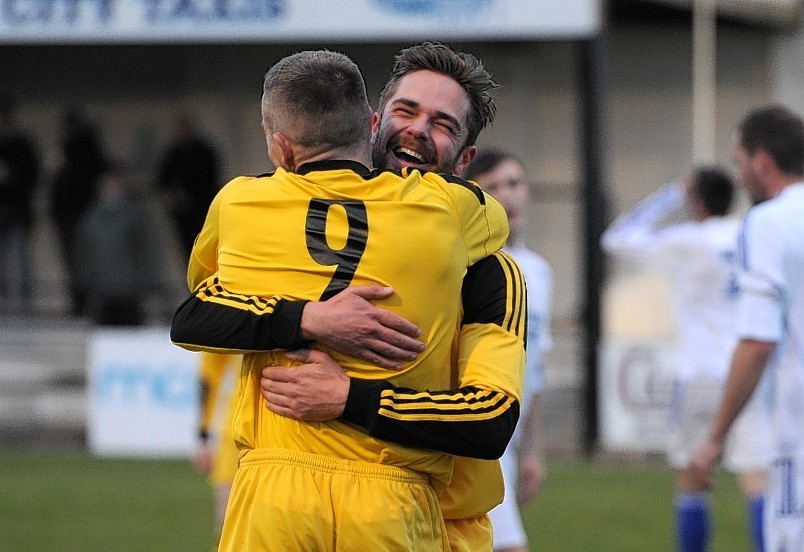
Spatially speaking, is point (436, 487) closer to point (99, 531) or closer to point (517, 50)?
point (99, 531)

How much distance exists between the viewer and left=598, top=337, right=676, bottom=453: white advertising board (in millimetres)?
11922

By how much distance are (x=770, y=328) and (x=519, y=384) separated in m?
2.00

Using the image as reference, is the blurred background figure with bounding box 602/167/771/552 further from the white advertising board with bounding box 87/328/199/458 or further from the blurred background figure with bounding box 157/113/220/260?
the blurred background figure with bounding box 157/113/220/260

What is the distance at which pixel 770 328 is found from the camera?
15.5 feet

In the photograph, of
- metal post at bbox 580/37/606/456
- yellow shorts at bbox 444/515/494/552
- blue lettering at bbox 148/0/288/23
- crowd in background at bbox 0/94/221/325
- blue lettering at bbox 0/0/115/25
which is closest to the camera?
yellow shorts at bbox 444/515/494/552

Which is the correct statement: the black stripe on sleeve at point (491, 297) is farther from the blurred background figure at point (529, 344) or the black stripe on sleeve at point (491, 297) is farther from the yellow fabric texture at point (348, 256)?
the blurred background figure at point (529, 344)

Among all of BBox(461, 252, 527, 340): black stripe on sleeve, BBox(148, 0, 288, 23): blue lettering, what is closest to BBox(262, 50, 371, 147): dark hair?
BBox(461, 252, 527, 340): black stripe on sleeve

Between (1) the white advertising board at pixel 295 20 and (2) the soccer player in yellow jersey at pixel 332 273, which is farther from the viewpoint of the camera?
(1) the white advertising board at pixel 295 20

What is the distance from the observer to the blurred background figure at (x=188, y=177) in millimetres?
15734

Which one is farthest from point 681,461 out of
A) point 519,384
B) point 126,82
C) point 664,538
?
point 126,82

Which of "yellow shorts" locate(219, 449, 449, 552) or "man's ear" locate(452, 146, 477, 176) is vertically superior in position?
"man's ear" locate(452, 146, 477, 176)

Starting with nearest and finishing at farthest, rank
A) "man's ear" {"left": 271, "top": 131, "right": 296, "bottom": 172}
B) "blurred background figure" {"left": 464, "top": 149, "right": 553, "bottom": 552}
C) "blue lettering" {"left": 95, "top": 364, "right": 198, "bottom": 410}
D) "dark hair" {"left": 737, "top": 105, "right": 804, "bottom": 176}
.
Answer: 1. "man's ear" {"left": 271, "top": 131, "right": 296, "bottom": 172}
2. "dark hair" {"left": 737, "top": 105, "right": 804, "bottom": 176}
3. "blurred background figure" {"left": 464, "top": 149, "right": 553, "bottom": 552}
4. "blue lettering" {"left": 95, "top": 364, "right": 198, "bottom": 410}

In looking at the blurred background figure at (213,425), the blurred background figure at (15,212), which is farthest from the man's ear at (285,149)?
the blurred background figure at (15,212)

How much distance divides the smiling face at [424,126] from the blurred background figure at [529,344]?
2.05 meters
